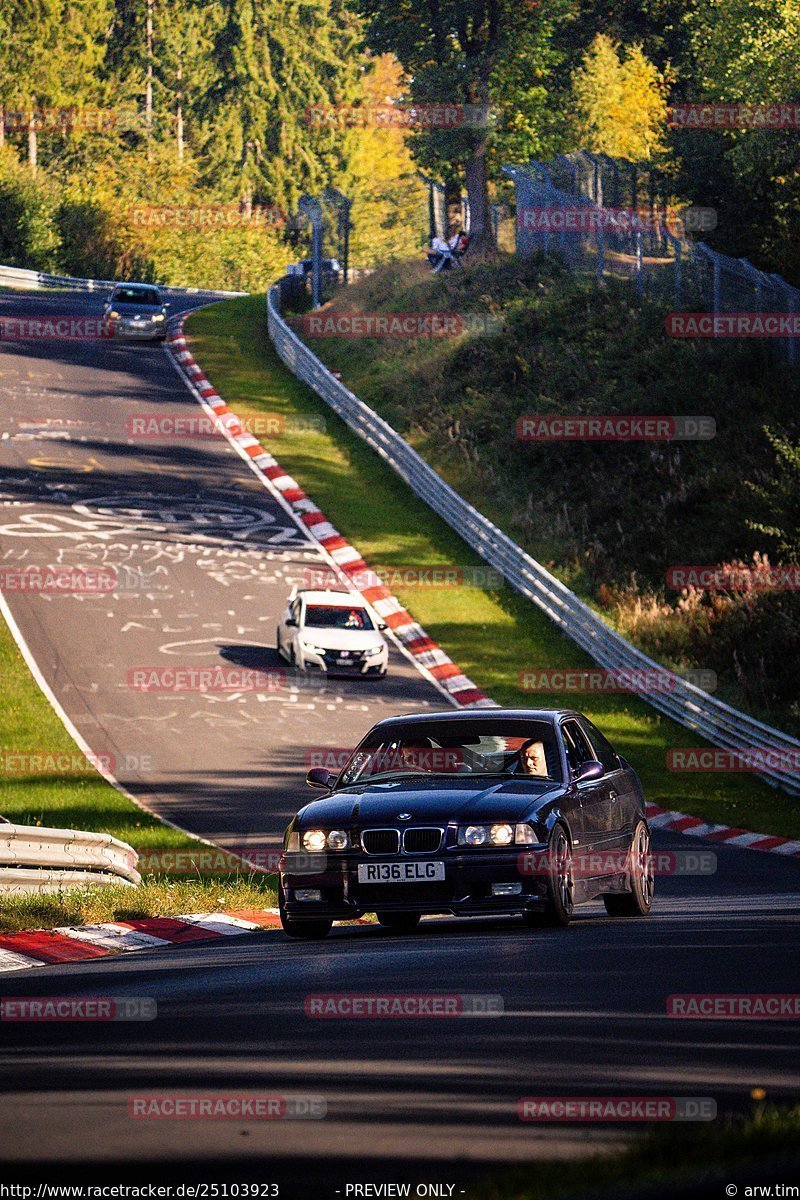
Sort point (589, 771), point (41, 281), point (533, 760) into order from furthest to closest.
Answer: point (41, 281) → point (533, 760) → point (589, 771)

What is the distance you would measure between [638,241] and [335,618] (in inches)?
760

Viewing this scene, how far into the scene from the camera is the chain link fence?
37938 mm

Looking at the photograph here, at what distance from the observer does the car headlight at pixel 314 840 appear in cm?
1124

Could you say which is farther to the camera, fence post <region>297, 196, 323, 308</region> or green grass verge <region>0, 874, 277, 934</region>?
fence post <region>297, 196, 323, 308</region>

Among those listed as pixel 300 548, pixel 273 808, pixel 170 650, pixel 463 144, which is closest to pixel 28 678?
pixel 170 650

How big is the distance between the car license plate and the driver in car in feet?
4.13

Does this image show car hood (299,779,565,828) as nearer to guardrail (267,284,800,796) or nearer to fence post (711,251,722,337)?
guardrail (267,284,800,796)

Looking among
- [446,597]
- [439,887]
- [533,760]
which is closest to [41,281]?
[446,597]

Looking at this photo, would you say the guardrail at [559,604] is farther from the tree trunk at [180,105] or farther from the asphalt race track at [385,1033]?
the tree trunk at [180,105]

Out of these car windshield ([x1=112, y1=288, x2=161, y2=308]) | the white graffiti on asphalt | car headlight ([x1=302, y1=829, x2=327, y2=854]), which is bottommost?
the white graffiti on asphalt

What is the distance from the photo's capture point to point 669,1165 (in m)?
4.52

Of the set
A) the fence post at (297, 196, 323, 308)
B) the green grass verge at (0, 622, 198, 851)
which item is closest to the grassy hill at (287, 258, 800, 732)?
Answer: the fence post at (297, 196, 323, 308)

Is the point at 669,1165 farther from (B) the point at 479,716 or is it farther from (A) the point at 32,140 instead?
(A) the point at 32,140

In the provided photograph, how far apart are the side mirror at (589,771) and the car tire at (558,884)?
1.80ft
